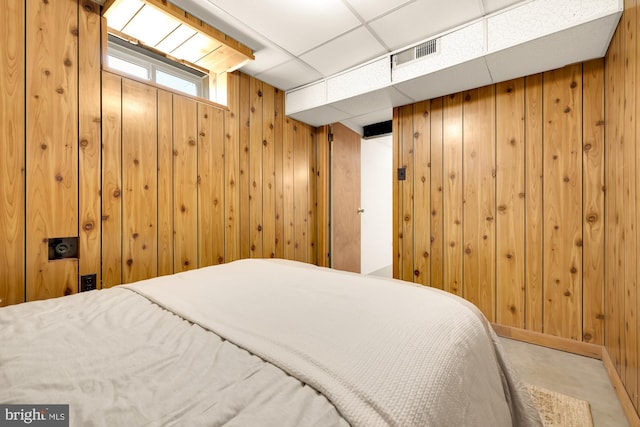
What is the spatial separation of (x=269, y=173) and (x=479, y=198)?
204cm

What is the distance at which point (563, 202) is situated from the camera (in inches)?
85.3

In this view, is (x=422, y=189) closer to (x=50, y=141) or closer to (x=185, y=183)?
(x=185, y=183)

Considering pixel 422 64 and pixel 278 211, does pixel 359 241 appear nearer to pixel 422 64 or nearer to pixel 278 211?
pixel 278 211

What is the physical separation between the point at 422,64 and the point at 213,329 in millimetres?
2331

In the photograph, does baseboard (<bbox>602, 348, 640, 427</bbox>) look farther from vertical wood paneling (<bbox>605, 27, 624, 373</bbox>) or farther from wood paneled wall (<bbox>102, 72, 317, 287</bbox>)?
wood paneled wall (<bbox>102, 72, 317, 287</bbox>)

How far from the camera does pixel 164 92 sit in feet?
7.04

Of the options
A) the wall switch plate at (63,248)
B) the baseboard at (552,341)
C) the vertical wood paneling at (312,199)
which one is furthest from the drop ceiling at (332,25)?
the baseboard at (552,341)

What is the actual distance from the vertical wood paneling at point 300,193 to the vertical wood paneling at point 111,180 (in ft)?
5.73

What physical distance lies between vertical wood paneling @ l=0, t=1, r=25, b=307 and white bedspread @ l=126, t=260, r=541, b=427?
0.82m

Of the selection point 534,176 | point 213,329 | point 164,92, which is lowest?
point 213,329

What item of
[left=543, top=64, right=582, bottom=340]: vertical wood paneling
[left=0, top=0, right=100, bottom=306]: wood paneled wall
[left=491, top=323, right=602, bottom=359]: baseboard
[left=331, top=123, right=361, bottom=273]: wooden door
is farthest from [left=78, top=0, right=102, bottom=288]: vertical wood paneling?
[left=543, top=64, right=582, bottom=340]: vertical wood paneling

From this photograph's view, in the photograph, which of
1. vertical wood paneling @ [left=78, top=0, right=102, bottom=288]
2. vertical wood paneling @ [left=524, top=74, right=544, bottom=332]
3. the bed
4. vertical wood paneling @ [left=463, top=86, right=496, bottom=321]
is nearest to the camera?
the bed

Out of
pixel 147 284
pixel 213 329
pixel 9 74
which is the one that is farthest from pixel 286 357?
pixel 9 74

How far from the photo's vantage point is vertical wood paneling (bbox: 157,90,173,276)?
2133mm
